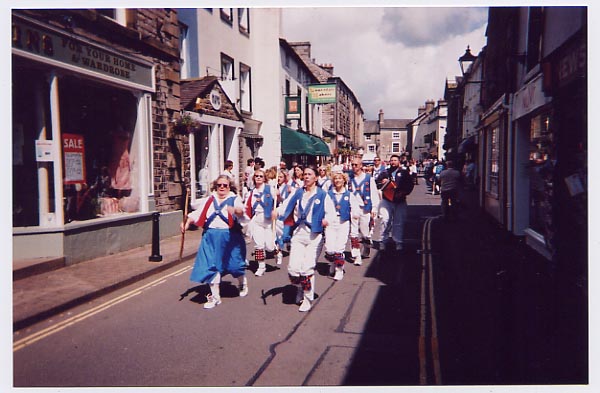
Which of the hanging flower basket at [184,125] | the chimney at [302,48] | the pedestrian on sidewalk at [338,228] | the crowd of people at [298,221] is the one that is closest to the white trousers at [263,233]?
the crowd of people at [298,221]

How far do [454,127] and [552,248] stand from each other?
35.7m

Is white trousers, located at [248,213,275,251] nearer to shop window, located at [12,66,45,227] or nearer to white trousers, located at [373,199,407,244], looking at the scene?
white trousers, located at [373,199,407,244]

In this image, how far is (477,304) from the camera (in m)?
5.80

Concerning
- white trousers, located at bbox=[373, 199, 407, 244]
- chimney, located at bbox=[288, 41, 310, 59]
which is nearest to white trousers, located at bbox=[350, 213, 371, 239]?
white trousers, located at bbox=[373, 199, 407, 244]

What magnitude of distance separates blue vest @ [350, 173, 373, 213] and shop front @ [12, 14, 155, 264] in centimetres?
473

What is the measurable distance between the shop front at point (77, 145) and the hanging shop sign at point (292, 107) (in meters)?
13.1

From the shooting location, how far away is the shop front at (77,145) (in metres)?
7.83

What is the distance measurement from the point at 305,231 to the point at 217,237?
3.79 feet

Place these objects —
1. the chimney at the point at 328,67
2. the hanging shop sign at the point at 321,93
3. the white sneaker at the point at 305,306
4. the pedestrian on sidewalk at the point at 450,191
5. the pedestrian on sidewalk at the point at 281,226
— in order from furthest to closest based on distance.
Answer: the chimney at the point at 328,67
the hanging shop sign at the point at 321,93
the pedestrian on sidewalk at the point at 450,191
the pedestrian on sidewalk at the point at 281,226
the white sneaker at the point at 305,306

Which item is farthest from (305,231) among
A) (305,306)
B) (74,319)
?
(74,319)

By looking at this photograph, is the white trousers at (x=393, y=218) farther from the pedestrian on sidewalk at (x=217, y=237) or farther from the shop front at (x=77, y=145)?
the shop front at (x=77, y=145)

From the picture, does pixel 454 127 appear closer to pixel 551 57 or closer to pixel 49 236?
pixel 551 57

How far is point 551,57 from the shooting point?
6.97 metres
